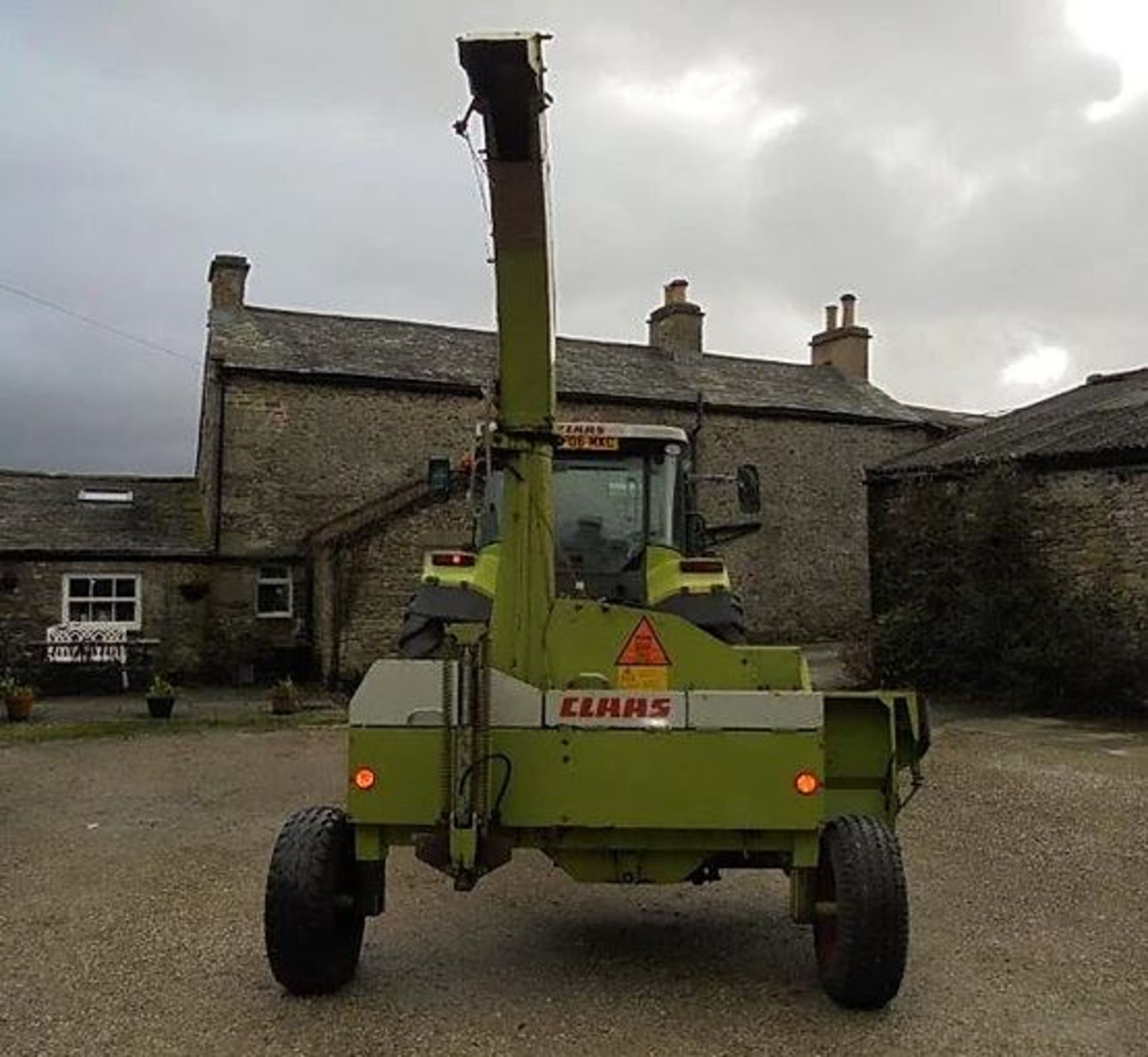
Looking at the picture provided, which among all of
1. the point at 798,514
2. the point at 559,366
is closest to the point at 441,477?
the point at 559,366

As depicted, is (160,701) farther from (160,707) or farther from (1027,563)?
(1027,563)

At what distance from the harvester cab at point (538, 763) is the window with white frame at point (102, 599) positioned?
18461 millimetres

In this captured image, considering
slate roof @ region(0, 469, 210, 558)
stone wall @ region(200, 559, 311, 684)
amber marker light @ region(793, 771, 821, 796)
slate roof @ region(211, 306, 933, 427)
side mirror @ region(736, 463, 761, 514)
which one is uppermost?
slate roof @ region(211, 306, 933, 427)

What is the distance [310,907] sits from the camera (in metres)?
5.22

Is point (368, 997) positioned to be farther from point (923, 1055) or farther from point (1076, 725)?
point (1076, 725)

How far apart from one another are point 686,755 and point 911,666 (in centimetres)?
1469

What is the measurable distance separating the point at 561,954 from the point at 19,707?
14411 mm

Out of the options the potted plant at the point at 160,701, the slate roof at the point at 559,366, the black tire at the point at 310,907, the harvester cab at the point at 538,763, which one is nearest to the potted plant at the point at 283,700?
the potted plant at the point at 160,701

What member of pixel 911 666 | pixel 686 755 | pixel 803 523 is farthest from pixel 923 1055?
pixel 803 523

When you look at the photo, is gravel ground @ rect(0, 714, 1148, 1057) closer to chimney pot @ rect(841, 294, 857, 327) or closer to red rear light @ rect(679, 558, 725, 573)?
red rear light @ rect(679, 558, 725, 573)

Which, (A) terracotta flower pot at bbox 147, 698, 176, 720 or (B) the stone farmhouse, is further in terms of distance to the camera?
(B) the stone farmhouse

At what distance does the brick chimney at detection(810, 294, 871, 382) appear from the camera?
34.7 metres

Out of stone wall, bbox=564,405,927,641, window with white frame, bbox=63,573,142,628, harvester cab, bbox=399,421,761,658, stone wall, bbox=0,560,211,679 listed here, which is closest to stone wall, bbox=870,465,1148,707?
stone wall, bbox=564,405,927,641

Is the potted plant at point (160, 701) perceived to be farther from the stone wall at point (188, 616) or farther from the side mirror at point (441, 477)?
the side mirror at point (441, 477)
